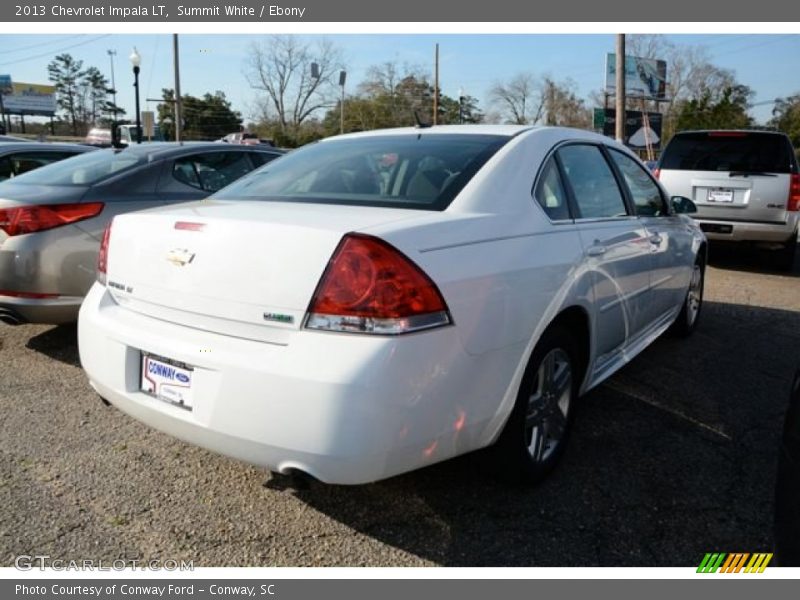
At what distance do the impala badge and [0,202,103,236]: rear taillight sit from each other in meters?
2.23

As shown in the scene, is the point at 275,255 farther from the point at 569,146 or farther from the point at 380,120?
the point at 380,120

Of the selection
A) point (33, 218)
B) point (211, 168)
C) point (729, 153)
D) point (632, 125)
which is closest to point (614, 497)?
point (33, 218)

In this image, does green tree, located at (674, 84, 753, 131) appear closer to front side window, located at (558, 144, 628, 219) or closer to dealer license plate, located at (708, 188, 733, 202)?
dealer license plate, located at (708, 188, 733, 202)

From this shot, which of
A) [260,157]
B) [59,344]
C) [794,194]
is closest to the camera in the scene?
[59,344]

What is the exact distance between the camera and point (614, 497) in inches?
109

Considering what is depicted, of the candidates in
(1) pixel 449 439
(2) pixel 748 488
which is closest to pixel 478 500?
(1) pixel 449 439

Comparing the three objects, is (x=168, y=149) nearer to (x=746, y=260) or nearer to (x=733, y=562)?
(x=733, y=562)

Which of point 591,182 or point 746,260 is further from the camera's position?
point 746,260

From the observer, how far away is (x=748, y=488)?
9.43 feet

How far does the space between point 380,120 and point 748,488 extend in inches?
2547

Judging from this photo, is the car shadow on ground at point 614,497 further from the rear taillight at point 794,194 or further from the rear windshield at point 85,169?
the rear taillight at point 794,194

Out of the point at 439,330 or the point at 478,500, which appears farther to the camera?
the point at 478,500

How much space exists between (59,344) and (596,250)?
12.4ft

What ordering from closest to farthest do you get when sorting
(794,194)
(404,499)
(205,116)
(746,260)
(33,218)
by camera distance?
(404,499)
(33,218)
(794,194)
(746,260)
(205,116)
